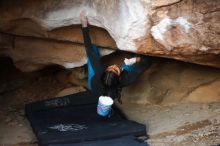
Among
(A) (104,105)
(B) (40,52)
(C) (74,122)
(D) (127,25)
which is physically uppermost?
(D) (127,25)

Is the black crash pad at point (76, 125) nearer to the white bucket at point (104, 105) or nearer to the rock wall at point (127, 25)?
the white bucket at point (104, 105)

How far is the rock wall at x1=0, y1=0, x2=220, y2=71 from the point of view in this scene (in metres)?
3.08

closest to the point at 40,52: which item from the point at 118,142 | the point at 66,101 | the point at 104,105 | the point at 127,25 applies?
the point at 66,101

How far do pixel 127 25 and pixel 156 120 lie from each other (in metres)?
0.83

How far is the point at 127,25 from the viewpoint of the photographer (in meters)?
3.23

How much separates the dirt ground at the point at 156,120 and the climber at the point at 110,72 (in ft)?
1.07

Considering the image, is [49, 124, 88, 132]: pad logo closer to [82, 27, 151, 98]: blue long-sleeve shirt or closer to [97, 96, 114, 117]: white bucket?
[97, 96, 114, 117]: white bucket

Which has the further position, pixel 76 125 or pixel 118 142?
pixel 76 125

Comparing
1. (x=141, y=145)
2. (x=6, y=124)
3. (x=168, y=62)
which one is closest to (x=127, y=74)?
(x=168, y=62)

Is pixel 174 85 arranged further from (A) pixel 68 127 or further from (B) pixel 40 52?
(B) pixel 40 52

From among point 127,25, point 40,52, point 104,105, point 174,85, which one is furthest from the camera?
Answer: point 40,52

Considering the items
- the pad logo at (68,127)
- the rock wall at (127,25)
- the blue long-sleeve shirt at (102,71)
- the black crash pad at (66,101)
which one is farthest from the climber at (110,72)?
the black crash pad at (66,101)

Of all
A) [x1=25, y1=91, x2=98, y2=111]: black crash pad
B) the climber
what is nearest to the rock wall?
the climber

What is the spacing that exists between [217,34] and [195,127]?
721 millimetres
